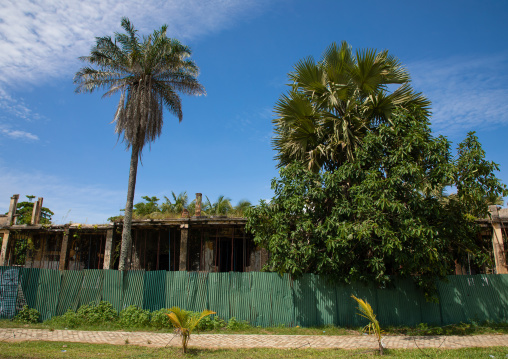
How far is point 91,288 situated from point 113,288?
761 millimetres

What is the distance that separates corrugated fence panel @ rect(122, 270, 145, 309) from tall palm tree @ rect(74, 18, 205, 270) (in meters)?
3.86

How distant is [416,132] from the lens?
1057 cm

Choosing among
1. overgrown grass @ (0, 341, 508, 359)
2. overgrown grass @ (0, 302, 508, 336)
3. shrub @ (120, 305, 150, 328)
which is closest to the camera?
overgrown grass @ (0, 341, 508, 359)

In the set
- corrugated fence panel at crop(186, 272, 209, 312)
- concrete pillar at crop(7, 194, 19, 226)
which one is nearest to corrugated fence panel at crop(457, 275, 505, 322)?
corrugated fence panel at crop(186, 272, 209, 312)

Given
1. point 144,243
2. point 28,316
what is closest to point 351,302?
point 28,316

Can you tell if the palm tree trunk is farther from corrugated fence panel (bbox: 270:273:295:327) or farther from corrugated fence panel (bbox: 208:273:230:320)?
corrugated fence panel (bbox: 270:273:295:327)

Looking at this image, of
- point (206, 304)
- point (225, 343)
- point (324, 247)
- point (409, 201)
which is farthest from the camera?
point (206, 304)

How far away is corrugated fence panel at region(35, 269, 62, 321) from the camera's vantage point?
11.8m

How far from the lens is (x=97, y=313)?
38.1 ft

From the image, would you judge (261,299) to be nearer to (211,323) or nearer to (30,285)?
(211,323)

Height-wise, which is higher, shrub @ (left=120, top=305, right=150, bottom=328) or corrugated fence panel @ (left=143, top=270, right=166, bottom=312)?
corrugated fence panel @ (left=143, top=270, right=166, bottom=312)

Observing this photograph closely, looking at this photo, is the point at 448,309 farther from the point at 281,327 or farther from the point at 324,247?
the point at 281,327

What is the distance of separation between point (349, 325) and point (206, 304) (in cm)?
468

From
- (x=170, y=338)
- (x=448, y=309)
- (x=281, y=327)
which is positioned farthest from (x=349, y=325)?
(x=170, y=338)
